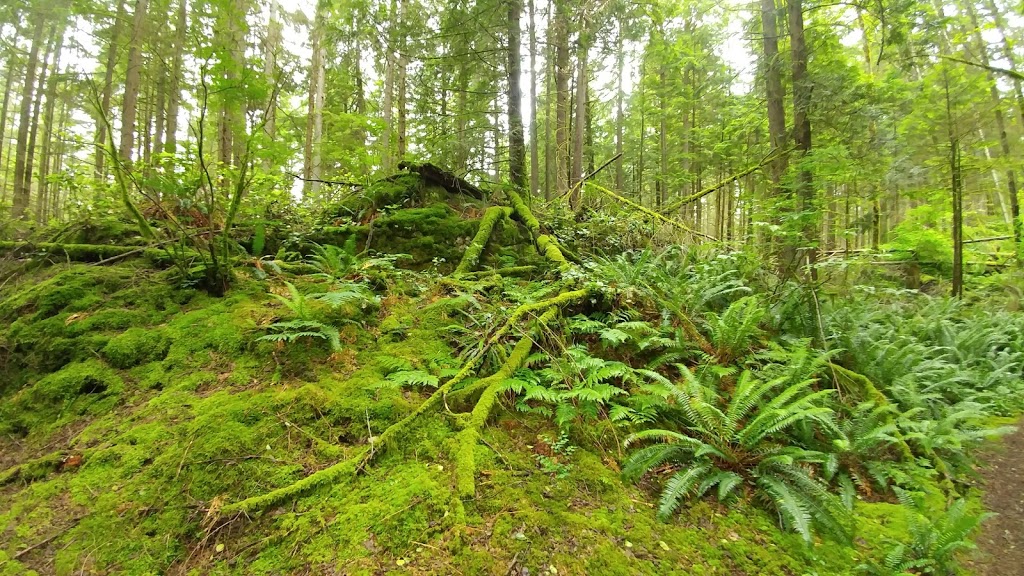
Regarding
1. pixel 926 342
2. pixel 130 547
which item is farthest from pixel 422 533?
pixel 926 342

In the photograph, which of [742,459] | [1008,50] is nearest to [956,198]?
[1008,50]

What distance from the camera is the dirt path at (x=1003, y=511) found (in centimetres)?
245

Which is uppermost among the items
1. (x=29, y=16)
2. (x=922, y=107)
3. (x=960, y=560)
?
(x=29, y=16)

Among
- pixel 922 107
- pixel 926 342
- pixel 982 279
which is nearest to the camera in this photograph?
pixel 926 342

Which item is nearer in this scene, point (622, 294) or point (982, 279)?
point (622, 294)

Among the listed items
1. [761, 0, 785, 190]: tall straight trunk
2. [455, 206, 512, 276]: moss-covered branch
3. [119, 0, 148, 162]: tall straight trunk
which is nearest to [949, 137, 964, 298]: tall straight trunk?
[761, 0, 785, 190]: tall straight trunk

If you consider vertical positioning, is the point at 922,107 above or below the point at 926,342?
above

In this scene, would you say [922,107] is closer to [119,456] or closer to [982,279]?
[982,279]

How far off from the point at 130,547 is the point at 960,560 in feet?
15.0

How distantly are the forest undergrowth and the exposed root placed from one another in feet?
0.07

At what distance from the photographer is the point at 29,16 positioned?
1217 centimetres

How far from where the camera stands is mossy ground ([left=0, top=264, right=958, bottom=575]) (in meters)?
2.03

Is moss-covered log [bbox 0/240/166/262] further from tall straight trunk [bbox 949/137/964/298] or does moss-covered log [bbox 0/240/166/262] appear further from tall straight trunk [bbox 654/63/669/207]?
tall straight trunk [bbox 654/63/669/207]

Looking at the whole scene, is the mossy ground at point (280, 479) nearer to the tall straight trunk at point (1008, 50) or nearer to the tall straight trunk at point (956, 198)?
the tall straight trunk at point (956, 198)
